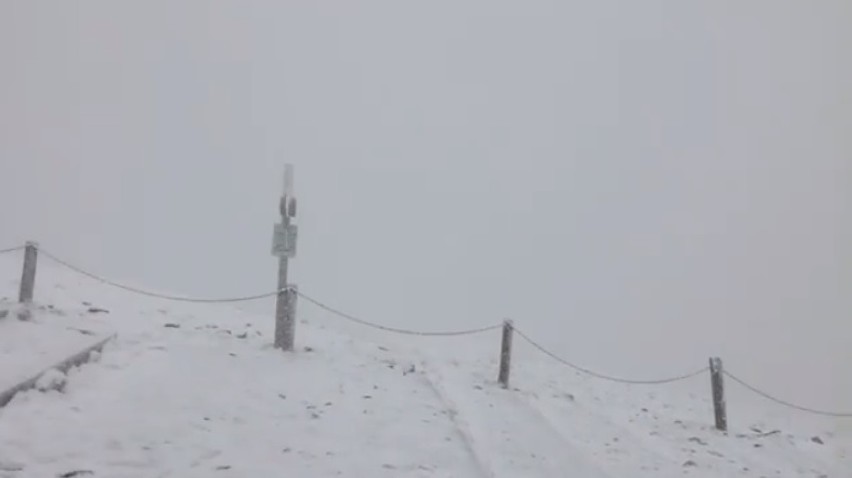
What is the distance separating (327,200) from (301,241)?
5338 cm

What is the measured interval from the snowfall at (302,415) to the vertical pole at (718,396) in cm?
39

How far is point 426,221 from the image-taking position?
157750 mm

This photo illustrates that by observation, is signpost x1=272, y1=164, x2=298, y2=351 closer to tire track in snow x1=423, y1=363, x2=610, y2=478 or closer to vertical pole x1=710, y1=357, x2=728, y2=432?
tire track in snow x1=423, y1=363, x2=610, y2=478

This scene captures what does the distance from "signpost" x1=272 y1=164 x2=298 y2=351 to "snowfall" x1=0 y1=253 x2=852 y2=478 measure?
1.35 feet

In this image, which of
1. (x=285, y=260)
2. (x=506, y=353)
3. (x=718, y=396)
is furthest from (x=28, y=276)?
→ (x=718, y=396)

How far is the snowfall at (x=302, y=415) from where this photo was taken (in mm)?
6238

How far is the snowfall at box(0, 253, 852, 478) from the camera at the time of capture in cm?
624

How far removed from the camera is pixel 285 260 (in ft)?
41.5

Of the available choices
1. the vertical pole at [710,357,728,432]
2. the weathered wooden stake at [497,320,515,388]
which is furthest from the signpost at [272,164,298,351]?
the vertical pole at [710,357,728,432]

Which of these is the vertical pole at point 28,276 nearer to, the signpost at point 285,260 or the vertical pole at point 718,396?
the signpost at point 285,260

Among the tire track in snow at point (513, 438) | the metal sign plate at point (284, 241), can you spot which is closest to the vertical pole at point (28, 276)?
the metal sign plate at point (284, 241)

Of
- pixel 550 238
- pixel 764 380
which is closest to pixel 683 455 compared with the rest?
pixel 764 380

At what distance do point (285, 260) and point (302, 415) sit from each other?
5066mm

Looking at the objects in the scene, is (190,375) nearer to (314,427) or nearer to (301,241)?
(314,427)
